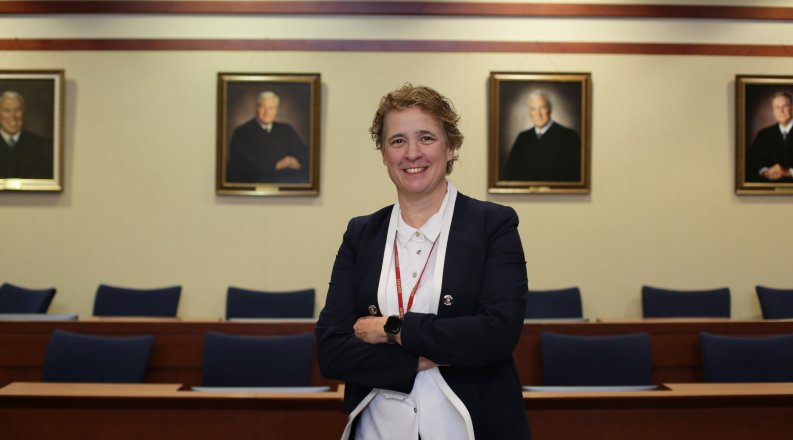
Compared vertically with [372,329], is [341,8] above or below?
above

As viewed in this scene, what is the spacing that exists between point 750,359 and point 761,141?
14.0 feet

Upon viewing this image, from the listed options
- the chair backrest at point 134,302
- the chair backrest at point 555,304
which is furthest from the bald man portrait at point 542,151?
the chair backrest at point 134,302

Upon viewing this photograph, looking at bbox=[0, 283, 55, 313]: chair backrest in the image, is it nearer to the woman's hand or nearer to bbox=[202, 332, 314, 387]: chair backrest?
bbox=[202, 332, 314, 387]: chair backrest

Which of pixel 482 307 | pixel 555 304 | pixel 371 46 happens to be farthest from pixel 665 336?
pixel 371 46

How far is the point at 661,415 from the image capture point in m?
2.93

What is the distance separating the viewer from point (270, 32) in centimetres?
776

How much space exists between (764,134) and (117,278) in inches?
251

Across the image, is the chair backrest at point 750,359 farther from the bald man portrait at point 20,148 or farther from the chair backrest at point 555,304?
the bald man portrait at point 20,148

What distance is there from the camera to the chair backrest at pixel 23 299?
22.7 ft

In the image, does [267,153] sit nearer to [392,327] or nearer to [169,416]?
[169,416]

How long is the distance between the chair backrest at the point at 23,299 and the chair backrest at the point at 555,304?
4086mm

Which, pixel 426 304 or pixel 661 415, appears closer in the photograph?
pixel 426 304

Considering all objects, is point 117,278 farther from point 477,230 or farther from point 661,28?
point 477,230

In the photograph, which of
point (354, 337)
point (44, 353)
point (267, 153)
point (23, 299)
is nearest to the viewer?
point (354, 337)
